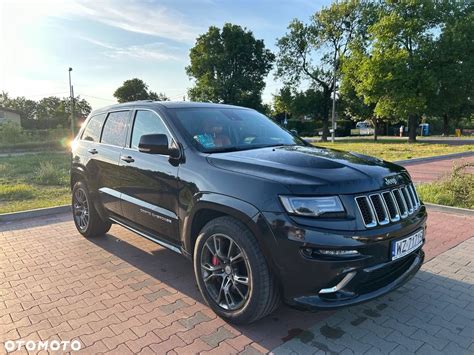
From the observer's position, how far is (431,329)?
9.71ft

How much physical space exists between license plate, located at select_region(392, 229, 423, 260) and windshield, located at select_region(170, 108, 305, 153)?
1560 millimetres

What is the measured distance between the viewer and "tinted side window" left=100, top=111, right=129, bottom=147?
4.29 metres

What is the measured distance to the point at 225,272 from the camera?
9.74 feet

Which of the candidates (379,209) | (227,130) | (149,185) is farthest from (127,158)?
(379,209)

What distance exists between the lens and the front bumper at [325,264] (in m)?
2.45

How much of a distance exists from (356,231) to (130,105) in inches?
119

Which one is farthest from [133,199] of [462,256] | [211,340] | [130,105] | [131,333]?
[462,256]

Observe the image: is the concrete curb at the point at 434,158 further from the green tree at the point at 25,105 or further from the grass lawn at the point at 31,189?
the green tree at the point at 25,105

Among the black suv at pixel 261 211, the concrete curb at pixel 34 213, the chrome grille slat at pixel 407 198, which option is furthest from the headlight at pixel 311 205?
the concrete curb at pixel 34 213

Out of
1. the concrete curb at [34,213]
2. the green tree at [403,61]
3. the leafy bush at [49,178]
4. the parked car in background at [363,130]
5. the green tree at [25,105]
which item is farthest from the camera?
the green tree at [25,105]

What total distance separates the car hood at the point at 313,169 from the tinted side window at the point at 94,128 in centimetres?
232

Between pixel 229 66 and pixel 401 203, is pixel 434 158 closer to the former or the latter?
pixel 401 203

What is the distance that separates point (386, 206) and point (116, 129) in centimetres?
324

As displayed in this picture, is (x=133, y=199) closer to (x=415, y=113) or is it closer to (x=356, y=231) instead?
(x=356, y=231)
